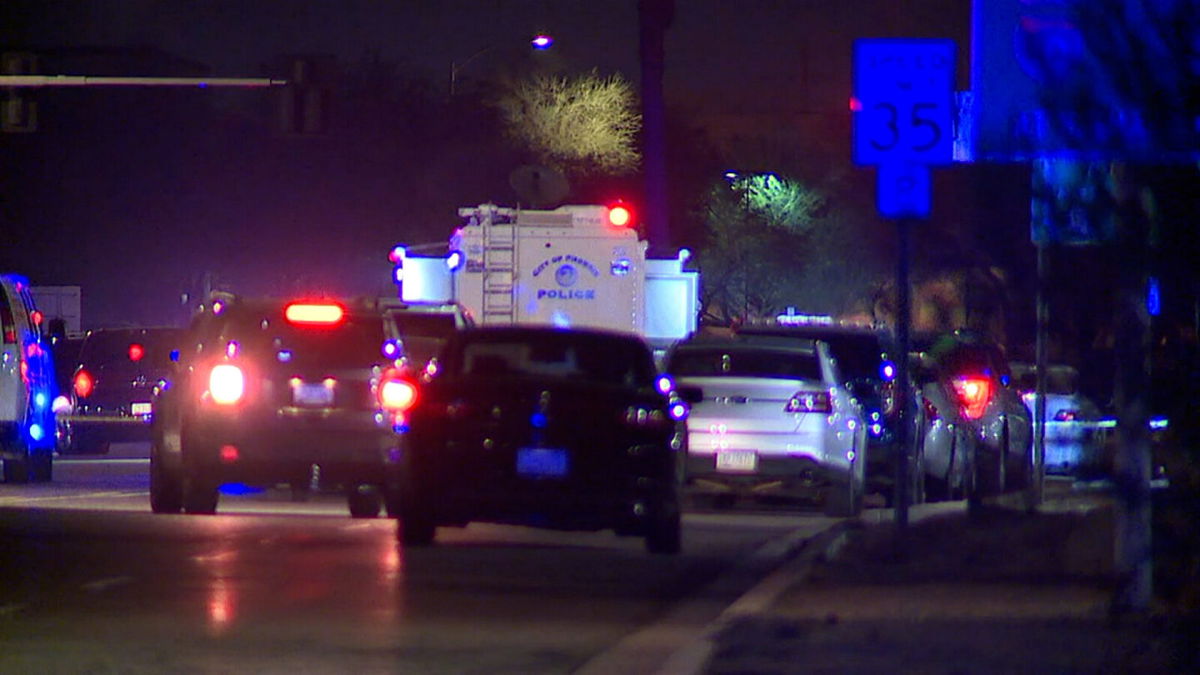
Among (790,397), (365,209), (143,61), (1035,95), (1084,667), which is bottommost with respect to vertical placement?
(1084,667)

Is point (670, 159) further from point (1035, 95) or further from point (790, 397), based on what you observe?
point (1035, 95)

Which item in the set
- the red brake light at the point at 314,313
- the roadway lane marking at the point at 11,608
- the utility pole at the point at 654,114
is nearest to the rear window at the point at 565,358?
the red brake light at the point at 314,313

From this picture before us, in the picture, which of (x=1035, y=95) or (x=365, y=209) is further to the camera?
(x=365, y=209)

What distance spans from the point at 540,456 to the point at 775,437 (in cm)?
435

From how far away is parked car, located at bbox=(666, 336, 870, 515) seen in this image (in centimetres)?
1914

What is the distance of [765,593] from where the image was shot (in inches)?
488

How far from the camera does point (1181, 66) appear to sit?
7.71 meters

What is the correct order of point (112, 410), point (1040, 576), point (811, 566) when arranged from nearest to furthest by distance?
point (1040, 576) → point (811, 566) → point (112, 410)

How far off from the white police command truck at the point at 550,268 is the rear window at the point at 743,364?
24.5 ft

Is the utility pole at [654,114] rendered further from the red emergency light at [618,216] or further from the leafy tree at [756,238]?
the red emergency light at [618,216]

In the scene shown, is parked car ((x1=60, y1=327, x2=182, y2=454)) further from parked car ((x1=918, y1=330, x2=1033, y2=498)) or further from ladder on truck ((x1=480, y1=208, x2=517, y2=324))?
parked car ((x1=918, y1=330, x2=1033, y2=498))

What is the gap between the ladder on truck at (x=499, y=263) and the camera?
91.0 ft

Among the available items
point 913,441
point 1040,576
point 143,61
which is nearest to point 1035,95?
point 1040,576

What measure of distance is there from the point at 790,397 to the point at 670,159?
5821cm
